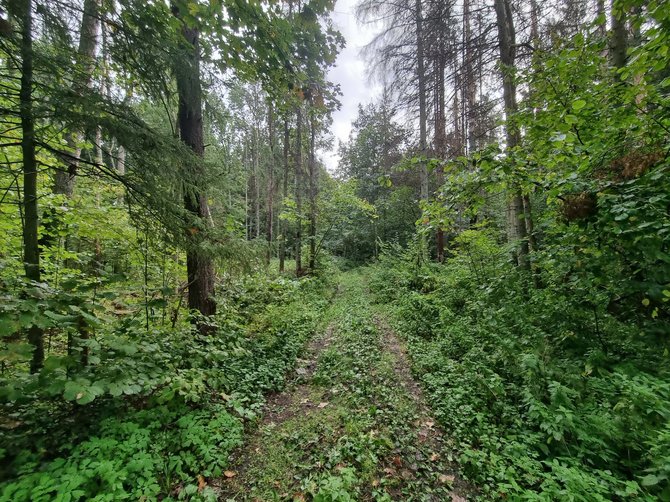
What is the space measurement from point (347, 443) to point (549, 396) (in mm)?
2240

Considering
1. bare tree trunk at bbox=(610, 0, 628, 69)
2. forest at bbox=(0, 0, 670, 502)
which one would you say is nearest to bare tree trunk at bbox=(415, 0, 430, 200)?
bare tree trunk at bbox=(610, 0, 628, 69)

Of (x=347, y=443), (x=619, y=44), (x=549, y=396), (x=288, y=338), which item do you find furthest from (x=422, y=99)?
(x=347, y=443)

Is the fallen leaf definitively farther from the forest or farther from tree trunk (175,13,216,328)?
tree trunk (175,13,216,328)

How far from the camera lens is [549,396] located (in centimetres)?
300

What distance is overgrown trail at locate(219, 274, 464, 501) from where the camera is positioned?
2.41 meters

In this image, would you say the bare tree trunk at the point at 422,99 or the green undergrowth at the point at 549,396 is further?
the bare tree trunk at the point at 422,99

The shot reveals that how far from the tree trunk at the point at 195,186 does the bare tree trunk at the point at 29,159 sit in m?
1.25

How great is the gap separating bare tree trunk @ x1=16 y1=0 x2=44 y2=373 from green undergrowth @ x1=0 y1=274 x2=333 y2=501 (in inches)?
17.8

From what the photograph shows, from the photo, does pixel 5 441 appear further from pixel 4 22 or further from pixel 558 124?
pixel 558 124

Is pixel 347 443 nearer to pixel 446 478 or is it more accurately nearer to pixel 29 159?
pixel 446 478

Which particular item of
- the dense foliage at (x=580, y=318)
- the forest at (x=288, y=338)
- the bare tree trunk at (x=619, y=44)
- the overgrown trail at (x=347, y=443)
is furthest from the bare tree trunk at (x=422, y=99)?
the overgrown trail at (x=347, y=443)

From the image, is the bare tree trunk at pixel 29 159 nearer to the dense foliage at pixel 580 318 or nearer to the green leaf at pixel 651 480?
the dense foliage at pixel 580 318

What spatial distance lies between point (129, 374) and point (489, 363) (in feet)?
14.4

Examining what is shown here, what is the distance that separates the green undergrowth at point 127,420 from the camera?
2.00 metres
